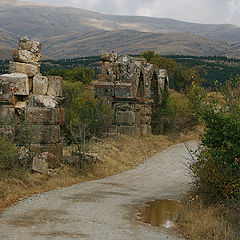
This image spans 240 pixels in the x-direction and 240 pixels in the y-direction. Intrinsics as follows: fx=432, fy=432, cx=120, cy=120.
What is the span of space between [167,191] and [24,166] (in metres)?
4.22

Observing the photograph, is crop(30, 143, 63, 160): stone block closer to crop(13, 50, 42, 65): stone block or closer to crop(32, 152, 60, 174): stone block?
crop(32, 152, 60, 174): stone block

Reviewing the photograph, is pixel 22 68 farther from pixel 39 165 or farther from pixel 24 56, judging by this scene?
pixel 39 165

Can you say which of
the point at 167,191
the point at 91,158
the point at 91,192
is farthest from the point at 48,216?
the point at 91,158

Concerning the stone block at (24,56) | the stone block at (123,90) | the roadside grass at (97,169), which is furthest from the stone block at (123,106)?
the stone block at (24,56)

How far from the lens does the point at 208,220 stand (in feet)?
27.9

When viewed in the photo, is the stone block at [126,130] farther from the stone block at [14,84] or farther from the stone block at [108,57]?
the stone block at [14,84]

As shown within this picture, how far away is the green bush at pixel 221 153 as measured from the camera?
955 cm

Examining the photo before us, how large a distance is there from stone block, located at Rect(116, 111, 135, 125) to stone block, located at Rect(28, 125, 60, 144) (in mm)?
8281

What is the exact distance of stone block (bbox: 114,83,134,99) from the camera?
21094 millimetres

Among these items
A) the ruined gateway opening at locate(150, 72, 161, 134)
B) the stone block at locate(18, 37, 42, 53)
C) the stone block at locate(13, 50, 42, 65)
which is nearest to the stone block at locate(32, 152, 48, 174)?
the stone block at locate(13, 50, 42, 65)

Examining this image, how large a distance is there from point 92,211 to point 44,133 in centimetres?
470

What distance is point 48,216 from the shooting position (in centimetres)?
862

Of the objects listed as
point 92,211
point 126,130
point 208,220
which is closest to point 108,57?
point 126,130

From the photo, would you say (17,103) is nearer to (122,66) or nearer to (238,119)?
(238,119)
